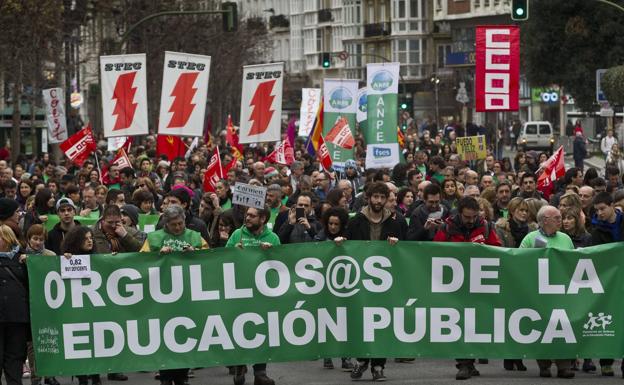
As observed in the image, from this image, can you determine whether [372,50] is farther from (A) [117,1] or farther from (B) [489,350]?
(B) [489,350]

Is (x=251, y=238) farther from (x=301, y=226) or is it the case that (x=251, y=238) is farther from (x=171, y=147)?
(x=171, y=147)

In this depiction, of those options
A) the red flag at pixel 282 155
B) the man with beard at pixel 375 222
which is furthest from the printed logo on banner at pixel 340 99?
the man with beard at pixel 375 222

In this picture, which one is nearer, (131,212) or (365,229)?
(365,229)

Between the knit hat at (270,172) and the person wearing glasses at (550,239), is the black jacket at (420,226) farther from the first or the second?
the knit hat at (270,172)

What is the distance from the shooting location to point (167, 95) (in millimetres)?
24812

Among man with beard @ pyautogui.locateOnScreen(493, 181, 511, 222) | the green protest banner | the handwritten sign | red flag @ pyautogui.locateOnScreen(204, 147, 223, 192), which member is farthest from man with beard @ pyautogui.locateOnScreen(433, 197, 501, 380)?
the handwritten sign

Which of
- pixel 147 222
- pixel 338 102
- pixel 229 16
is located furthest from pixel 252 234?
pixel 229 16

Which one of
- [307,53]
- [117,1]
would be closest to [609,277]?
[117,1]

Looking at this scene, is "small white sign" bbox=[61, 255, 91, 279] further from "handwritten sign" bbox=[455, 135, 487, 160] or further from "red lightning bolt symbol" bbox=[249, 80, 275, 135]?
"handwritten sign" bbox=[455, 135, 487, 160]

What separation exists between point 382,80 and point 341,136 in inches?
42.9

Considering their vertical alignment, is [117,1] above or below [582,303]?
above

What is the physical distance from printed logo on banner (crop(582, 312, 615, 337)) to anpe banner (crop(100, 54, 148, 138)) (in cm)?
1300

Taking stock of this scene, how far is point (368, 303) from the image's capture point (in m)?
12.9

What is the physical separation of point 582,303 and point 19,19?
32.5 m
